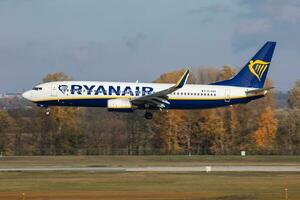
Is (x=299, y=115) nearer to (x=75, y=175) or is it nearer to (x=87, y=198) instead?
(x=75, y=175)

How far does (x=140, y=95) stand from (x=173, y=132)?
3733 centimetres

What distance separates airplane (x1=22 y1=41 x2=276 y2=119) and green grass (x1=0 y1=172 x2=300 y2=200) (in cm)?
1612

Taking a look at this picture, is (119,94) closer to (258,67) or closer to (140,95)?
(140,95)

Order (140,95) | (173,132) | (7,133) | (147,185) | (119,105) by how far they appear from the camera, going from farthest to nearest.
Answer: (7,133), (173,132), (140,95), (119,105), (147,185)

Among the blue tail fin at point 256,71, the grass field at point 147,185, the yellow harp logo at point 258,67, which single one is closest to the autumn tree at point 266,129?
the blue tail fin at point 256,71

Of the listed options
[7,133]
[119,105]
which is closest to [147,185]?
[119,105]

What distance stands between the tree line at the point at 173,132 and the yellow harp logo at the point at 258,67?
20109mm

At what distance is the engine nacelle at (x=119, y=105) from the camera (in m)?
70.8

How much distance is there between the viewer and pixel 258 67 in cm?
7981

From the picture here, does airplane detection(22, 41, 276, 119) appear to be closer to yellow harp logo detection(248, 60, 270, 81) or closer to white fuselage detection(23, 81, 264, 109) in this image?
white fuselage detection(23, 81, 264, 109)

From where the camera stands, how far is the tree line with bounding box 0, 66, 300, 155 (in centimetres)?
10469

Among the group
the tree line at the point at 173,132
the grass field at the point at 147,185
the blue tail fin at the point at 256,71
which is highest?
the blue tail fin at the point at 256,71

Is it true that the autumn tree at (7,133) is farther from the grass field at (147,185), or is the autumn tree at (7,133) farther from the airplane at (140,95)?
the grass field at (147,185)

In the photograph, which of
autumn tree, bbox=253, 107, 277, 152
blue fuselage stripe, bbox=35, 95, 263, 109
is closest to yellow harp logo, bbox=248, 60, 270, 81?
blue fuselage stripe, bbox=35, 95, 263, 109
